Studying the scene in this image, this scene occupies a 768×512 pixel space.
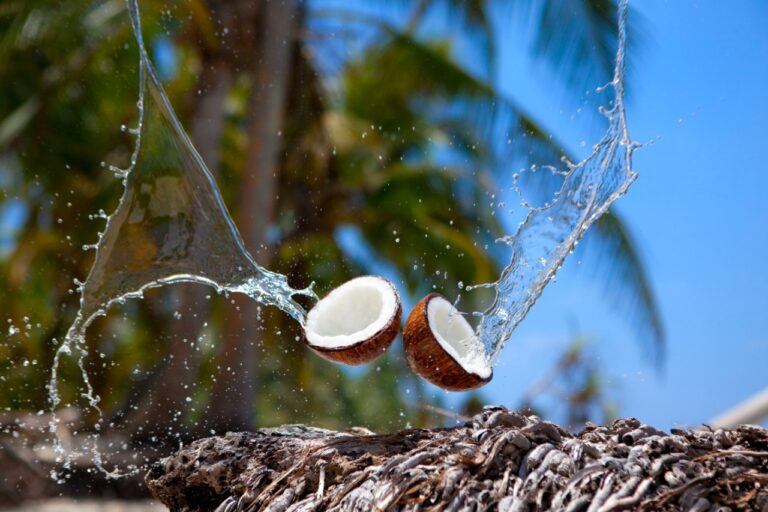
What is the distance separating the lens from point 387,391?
1480cm

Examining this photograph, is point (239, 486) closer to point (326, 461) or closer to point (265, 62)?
point (326, 461)

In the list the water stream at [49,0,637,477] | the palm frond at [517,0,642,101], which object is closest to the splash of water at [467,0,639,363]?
the water stream at [49,0,637,477]

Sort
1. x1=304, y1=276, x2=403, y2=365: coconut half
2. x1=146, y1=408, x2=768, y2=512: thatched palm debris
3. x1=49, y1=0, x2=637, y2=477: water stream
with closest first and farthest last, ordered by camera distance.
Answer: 1. x1=146, y1=408, x2=768, y2=512: thatched palm debris
2. x1=304, y1=276, x2=403, y2=365: coconut half
3. x1=49, y1=0, x2=637, y2=477: water stream

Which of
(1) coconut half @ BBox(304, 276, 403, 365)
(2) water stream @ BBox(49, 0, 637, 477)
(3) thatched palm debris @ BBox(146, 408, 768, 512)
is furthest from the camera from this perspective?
(2) water stream @ BBox(49, 0, 637, 477)

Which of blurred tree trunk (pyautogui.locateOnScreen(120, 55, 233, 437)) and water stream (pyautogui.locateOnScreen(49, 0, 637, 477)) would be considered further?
blurred tree trunk (pyautogui.locateOnScreen(120, 55, 233, 437))

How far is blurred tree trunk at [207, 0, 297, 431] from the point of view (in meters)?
8.31

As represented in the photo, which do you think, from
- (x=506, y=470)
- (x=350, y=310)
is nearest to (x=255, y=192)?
(x=350, y=310)

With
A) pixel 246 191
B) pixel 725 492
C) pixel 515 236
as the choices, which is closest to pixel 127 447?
pixel 246 191

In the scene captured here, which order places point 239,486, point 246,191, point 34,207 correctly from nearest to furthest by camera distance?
point 239,486
point 246,191
point 34,207

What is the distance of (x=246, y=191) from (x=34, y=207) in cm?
390

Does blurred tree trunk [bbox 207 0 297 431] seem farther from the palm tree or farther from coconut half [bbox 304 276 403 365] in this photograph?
coconut half [bbox 304 276 403 365]

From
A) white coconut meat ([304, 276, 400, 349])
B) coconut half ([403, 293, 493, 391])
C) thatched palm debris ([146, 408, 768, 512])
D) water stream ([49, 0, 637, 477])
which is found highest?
water stream ([49, 0, 637, 477])

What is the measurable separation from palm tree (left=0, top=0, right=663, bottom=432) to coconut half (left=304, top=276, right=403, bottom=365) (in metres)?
5.37

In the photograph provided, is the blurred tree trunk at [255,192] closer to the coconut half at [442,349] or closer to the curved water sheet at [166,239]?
the curved water sheet at [166,239]
